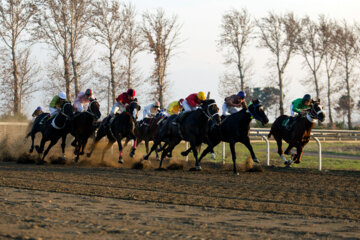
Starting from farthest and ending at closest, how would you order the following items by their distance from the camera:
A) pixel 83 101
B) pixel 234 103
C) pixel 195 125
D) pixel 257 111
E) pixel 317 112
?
1. pixel 83 101
2. pixel 317 112
3. pixel 234 103
4. pixel 195 125
5. pixel 257 111

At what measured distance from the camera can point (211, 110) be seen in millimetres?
13250

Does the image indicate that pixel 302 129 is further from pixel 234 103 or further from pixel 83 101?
pixel 83 101

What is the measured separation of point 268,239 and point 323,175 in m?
8.12

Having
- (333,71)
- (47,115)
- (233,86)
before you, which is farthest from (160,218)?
(333,71)

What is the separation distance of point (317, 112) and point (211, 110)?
2.88 metres

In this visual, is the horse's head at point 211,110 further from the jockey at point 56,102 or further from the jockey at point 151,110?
the jockey at point 151,110

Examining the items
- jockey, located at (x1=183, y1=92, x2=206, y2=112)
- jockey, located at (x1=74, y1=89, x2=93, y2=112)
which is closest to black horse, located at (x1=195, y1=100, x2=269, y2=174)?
jockey, located at (x1=183, y1=92, x2=206, y2=112)

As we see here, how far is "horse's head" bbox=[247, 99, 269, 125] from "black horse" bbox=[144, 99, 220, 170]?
2.85ft

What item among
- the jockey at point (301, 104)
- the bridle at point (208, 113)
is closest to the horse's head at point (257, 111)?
the bridle at point (208, 113)

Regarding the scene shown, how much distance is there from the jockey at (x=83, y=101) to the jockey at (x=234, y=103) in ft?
15.0

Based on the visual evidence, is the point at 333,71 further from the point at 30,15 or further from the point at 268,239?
the point at 268,239

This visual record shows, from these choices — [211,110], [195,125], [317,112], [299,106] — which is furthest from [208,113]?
[299,106]

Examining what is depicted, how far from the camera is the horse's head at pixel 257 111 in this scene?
12320mm

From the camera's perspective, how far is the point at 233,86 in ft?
138
